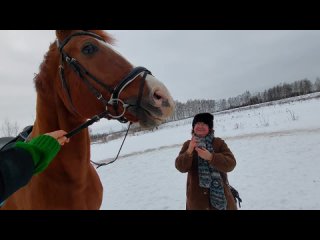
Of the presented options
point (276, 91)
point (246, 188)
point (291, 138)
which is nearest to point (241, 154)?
point (291, 138)

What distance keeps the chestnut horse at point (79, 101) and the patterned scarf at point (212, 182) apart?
1.18 m

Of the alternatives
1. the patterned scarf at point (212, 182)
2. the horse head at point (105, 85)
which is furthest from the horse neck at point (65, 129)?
the patterned scarf at point (212, 182)

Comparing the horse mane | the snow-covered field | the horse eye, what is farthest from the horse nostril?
the snow-covered field

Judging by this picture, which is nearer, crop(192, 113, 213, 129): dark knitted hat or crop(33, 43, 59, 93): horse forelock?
crop(33, 43, 59, 93): horse forelock

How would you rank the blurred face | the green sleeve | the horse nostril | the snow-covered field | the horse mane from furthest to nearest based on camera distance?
the snow-covered field < the blurred face < the horse mane < the horse nostril < the green sleeve

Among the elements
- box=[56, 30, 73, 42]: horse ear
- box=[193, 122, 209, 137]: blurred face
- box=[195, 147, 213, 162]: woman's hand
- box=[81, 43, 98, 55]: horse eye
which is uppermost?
box=[56, 30, 73, 42]: horse ear

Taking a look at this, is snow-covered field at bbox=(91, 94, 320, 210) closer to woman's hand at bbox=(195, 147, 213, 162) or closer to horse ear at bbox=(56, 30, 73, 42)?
woman's hand at bbox=(195, 147, 213, 162)

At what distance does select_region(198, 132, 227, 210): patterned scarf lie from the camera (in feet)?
9.25

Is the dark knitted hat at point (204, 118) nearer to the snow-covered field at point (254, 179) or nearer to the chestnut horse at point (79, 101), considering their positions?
the chestnut horse at point (79, 101)

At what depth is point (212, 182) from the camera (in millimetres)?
2922

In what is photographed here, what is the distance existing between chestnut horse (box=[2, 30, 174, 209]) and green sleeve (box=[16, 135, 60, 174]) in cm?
72

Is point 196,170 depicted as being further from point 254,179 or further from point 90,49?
point 254,179

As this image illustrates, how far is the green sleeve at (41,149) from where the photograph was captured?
1211 millimetres
